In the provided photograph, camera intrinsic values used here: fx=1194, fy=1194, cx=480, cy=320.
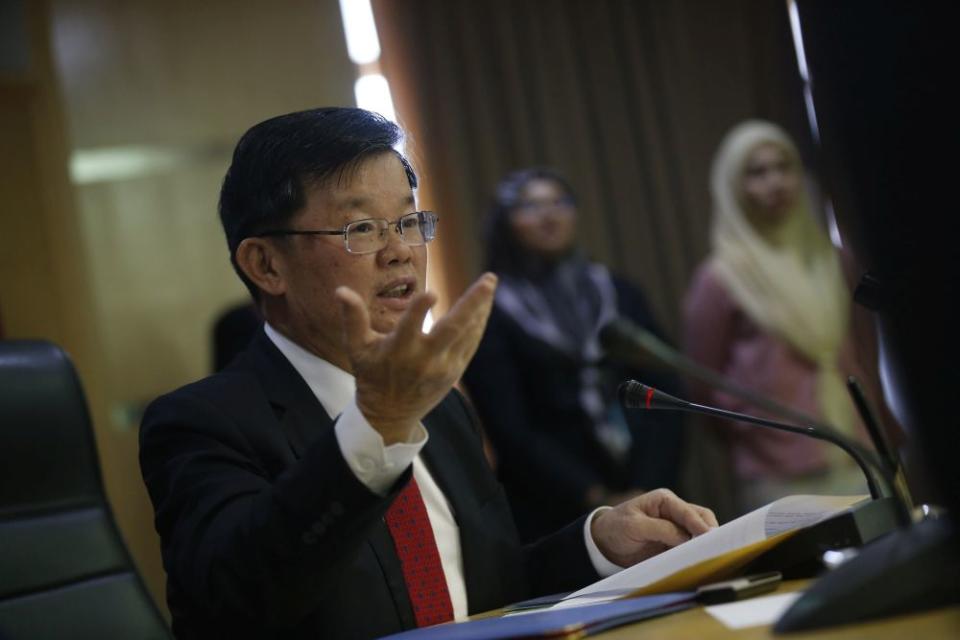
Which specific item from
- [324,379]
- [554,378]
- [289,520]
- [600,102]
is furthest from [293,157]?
[600,102]

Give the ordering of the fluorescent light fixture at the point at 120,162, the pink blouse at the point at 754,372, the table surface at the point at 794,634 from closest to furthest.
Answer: the table surface at the point at 794,634, the pink blouse at the point at 754,372, the fluorescent light fixture at the point at 120,162

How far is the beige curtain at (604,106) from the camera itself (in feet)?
16.0

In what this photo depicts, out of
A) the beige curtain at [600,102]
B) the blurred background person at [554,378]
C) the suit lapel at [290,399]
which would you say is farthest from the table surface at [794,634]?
the beige curtain at [600,102]

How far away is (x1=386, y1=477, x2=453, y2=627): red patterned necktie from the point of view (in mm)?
1529

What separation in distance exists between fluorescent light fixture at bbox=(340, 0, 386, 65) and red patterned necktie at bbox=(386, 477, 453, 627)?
11.6 feet

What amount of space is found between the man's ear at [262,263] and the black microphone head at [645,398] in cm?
53

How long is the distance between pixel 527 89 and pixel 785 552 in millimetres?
3956

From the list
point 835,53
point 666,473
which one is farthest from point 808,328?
point 835,53

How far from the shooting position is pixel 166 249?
4688 mm

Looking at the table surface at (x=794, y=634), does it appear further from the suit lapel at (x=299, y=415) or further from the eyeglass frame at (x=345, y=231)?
the eyeglass frame at (x=345, y=231)

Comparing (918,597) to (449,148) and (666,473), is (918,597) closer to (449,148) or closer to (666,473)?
(666,473)

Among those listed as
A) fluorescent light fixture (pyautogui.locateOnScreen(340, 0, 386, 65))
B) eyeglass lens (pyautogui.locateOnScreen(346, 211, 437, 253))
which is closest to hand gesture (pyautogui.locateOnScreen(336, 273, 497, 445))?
eyeglass lens (pyautogui.locateOnScreen(346, 211, 437, 253))

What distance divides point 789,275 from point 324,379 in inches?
91.0

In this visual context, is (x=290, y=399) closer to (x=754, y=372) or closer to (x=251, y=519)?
(x=251, y=519)
